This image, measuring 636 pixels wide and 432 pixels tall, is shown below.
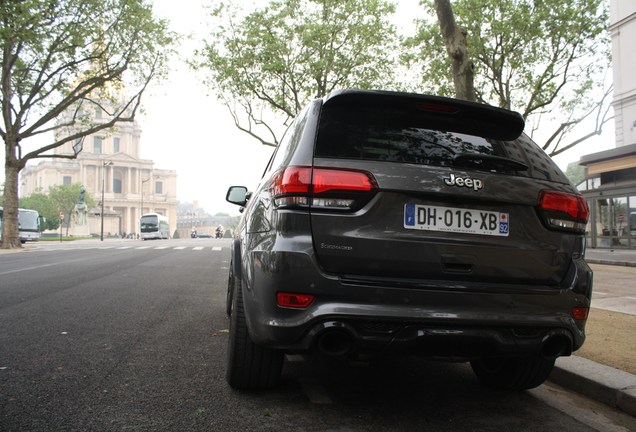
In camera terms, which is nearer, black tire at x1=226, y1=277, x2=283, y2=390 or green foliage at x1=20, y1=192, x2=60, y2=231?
black tire at x1=226, y1=277, x2=283, y2=390

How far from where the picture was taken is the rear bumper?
7.75ft

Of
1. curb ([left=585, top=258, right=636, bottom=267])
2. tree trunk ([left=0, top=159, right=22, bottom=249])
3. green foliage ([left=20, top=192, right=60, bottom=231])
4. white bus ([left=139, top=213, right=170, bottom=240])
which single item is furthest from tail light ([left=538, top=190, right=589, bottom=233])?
green foliage ([left=20, top=192, right=60, bottom=231])

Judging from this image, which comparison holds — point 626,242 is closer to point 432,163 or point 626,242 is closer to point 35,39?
point 432,163

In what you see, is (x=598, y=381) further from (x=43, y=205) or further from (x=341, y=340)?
(x=43, y=205)

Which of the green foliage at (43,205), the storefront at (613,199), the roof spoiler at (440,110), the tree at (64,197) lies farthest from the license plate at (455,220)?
the green foliage at (43,205)

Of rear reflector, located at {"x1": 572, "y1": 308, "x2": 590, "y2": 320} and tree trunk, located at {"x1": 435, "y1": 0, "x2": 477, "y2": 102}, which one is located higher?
tree trunk, located at {"x1": 435, "y1": 0, "x2": 477, "y2": 102}

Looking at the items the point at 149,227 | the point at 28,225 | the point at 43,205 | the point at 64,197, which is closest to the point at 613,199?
the point at 28,225

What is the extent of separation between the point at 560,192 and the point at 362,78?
21.8 metres

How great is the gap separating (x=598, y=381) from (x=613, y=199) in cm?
2213

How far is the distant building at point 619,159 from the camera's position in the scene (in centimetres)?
2186

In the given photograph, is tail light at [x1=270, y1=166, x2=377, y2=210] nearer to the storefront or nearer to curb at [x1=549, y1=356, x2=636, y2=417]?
curb at [x1=549, y1=356, x2=636, y2=417]

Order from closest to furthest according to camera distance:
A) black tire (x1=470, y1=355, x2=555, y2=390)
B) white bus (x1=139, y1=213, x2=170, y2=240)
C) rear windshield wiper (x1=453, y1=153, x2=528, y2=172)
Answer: rear windshield wiper (x1=453, y1=153, x2=528, y2=172) → black tire (x1=470, y1=355, x2=555, y2=390) → white bus (x1=139, y1=213, x2=170, y2=240)

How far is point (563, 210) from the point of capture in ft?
9.09

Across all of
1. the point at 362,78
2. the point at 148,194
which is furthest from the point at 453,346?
the point at 148,194
